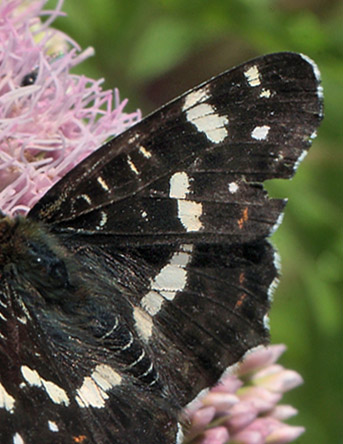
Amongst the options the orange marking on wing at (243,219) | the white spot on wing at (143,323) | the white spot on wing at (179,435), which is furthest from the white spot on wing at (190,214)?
the white spot on wing at (179,435)

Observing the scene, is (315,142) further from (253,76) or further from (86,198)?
(86,198)

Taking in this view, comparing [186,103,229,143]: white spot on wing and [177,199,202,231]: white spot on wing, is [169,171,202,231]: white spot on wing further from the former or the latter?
[186,103,229,143]: white spot on wing

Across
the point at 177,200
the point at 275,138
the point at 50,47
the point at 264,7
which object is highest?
the point at 264,7

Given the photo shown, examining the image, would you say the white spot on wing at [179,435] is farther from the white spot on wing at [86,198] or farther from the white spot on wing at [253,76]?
the white spot on wing at [253,76]

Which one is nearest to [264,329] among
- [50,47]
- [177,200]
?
[177,200]

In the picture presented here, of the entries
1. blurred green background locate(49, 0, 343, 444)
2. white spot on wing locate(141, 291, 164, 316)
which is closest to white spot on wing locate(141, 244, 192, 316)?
white spot on wing locate(141, 291, 164, 316)

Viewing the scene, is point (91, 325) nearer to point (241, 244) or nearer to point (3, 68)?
point (241, 244)
